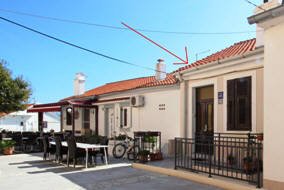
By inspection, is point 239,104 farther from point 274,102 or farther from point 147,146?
point 147,146

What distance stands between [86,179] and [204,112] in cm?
464

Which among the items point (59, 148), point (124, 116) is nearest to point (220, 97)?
point (59, 148)

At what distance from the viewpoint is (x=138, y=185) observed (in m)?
6.32

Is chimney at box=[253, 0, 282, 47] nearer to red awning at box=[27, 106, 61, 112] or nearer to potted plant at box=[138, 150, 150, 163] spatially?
potted plant at box=[138, 150, 150, 163]

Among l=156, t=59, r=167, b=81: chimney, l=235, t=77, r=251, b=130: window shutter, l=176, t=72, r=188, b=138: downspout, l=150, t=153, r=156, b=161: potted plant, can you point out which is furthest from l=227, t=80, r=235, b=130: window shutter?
l=156, t=59, r=167, b=81: chimney

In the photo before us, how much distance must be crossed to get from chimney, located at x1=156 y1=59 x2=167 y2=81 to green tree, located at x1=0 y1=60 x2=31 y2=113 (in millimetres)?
8255

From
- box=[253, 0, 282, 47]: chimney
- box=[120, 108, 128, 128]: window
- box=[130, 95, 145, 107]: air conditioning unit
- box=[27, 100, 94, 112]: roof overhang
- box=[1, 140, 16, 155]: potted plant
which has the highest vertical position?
Answer: box=[253, 0, 282, 47]: chimney

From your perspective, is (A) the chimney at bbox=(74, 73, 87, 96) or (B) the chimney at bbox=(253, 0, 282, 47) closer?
(B) the chimney at bbox=(253, 0, 282, 47)

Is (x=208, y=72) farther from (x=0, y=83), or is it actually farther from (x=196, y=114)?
(x=0, y=83)

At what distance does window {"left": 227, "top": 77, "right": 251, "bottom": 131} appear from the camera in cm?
749

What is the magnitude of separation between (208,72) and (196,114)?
5.55 feet

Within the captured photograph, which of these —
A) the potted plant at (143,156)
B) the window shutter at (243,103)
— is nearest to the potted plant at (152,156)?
the potted plant at (143,156)

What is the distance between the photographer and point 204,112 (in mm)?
9281

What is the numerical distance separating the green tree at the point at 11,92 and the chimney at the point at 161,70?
826 centimetres
